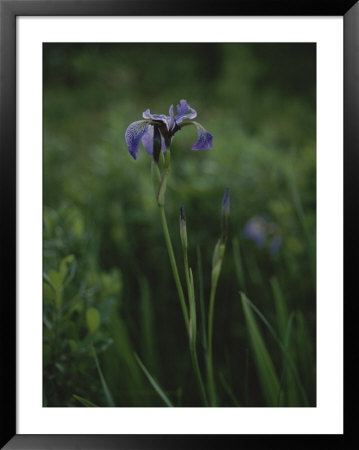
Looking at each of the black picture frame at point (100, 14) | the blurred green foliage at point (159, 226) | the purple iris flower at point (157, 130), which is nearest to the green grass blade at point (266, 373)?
the blurred green foliage at point (159, 226)

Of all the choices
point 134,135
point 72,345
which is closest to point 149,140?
point 134,135

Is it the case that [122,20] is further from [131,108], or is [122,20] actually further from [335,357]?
[131,108]

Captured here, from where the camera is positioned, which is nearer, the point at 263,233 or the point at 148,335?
the point at 148,335

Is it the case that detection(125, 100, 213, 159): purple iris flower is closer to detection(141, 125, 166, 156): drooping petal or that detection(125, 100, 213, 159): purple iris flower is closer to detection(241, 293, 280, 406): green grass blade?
detection(141, 125, 166, 156): drooping petal

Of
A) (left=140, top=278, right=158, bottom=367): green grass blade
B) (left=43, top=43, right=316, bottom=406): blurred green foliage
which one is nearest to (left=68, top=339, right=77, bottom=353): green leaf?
(left=43, top=43, right=316, bottom=406): blurred green foliage

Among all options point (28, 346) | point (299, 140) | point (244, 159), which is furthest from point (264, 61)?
point (28, 346)

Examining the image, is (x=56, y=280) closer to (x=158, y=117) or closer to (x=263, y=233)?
(x=158, y=117)
